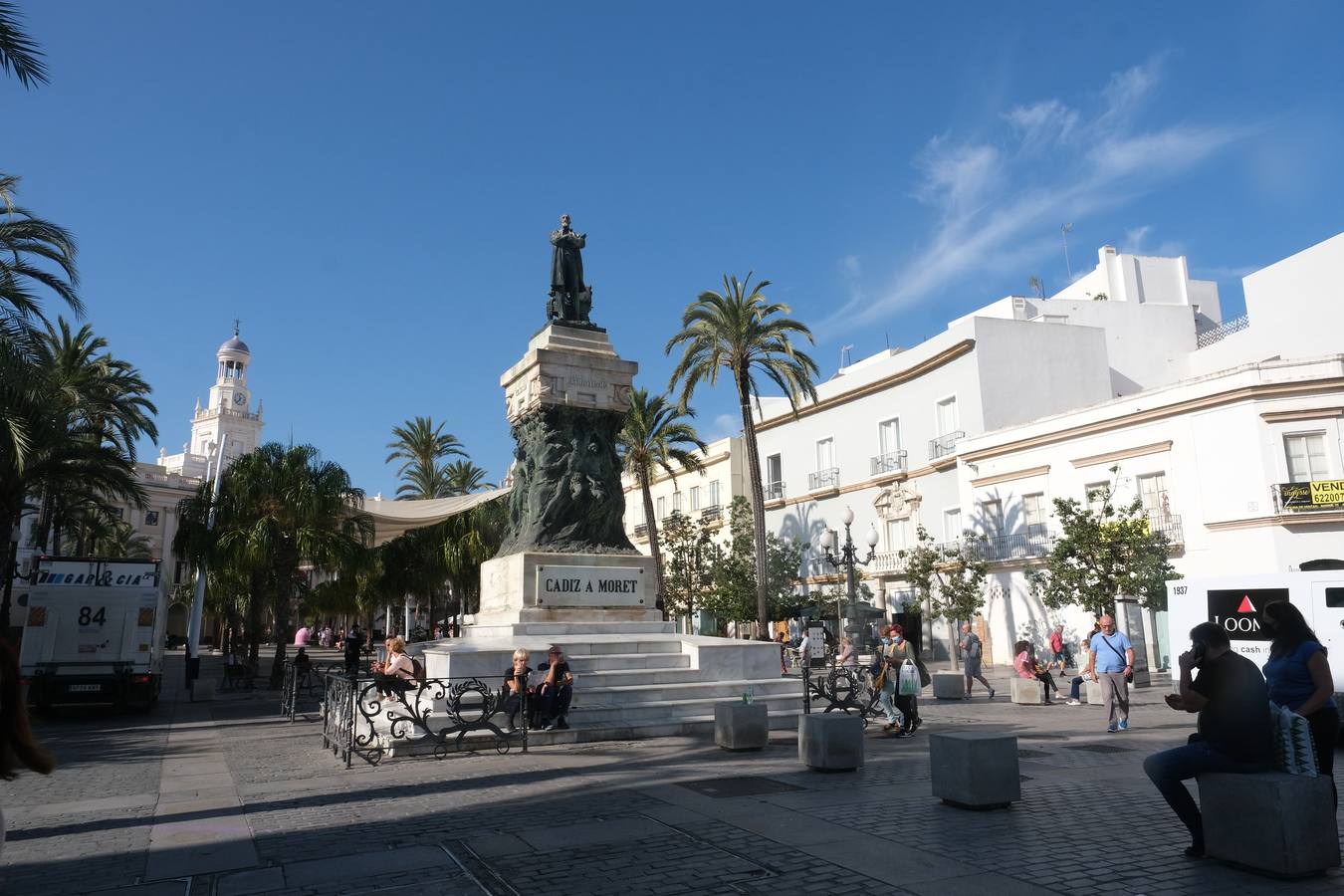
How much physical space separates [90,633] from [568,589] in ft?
36.5

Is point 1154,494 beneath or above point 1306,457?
beneath

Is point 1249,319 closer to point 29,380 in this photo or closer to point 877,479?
point 877,479

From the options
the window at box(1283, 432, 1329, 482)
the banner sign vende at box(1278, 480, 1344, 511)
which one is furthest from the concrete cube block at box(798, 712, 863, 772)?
the window at box(1283, 432, 1329, 482)

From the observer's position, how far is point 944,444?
124 ft

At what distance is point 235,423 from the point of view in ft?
370

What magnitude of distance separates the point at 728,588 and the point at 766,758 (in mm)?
27935

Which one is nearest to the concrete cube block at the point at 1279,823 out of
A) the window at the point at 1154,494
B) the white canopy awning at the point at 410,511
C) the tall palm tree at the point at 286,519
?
the white canopy awning at the point at 410,511

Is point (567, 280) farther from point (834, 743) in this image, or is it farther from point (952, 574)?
point (952, 574)

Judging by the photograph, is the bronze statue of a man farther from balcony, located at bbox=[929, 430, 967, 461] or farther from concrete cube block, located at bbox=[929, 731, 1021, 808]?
balcony, located at bbox=[929, 430, 967, 461]

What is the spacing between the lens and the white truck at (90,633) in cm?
1847


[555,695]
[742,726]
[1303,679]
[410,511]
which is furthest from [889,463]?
[1303,679]

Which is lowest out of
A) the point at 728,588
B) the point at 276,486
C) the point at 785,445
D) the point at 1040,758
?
the point at 1040,758

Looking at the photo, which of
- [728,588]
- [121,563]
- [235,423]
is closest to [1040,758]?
[121,563]

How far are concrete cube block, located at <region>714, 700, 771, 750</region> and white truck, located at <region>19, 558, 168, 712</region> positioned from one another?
14296mm
